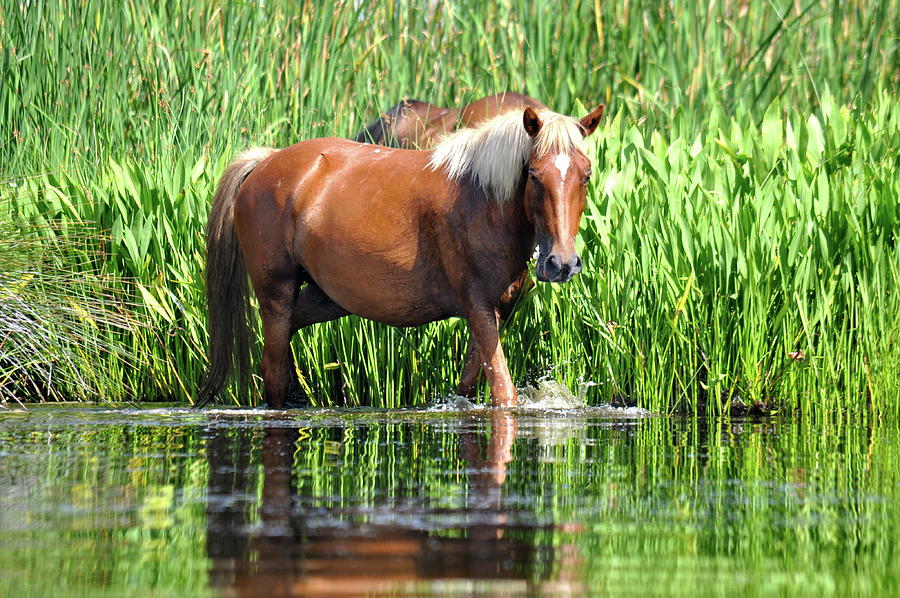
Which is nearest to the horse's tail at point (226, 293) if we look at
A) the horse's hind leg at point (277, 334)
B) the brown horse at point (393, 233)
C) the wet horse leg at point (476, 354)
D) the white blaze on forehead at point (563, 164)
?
the brown horse at point (393, 233)

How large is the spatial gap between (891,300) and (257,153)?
144 inches

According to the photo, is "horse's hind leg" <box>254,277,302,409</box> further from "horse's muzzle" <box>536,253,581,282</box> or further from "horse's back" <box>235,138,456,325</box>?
"horse's muzzle" <box>536,253,581,282</box>

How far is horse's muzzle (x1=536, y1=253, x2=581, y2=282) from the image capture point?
5949 mm

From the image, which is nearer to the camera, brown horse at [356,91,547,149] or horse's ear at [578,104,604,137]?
horse's ear at [578,104,604,137]

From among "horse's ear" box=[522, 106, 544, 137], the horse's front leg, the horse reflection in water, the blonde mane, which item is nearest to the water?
the horse reflection in water

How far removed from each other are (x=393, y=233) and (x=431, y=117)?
9.41ft

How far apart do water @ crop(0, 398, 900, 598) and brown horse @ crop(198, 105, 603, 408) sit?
3.15ft

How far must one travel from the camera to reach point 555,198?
6.08 m

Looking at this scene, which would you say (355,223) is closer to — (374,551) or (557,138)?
(557,138)

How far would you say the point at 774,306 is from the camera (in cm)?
684

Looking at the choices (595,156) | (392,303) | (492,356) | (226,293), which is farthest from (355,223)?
(595,156)

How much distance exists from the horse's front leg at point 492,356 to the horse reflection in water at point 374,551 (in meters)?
2.23

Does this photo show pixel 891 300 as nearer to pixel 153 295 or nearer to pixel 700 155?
pixel 700 155

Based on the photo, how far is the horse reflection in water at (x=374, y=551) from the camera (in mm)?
2836
